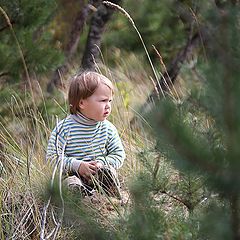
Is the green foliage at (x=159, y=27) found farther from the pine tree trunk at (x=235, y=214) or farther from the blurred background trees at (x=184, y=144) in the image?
the pine tree trunk at (x=235, y=214)

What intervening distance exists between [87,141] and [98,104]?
208 mm

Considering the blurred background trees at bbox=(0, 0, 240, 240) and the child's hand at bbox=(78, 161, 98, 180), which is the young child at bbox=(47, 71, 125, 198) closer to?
the child's hand at bbox=(78, 161, 98, 180)

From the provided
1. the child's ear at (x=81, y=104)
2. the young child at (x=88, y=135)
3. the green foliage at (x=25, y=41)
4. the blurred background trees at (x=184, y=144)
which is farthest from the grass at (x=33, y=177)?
the child's ear at (x=81, y=104)

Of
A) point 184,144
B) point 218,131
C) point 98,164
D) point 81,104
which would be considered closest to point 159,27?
point 81,104

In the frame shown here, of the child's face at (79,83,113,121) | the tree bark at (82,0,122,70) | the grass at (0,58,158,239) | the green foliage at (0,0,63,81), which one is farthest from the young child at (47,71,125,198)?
the tree bark at (82,0,122,70)

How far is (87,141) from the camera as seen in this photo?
3.86 metres

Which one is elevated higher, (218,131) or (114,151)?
(218,131)

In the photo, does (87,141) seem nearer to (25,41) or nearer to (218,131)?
(25,41)

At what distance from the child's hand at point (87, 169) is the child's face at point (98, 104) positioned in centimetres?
28

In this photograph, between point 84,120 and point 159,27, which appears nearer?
point 84,120

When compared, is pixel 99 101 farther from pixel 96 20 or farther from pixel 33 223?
pixel 96 20

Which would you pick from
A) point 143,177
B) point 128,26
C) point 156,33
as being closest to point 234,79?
point 143,177

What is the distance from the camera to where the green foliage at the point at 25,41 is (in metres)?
4.96

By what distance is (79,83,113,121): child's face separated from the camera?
3.82 metres
